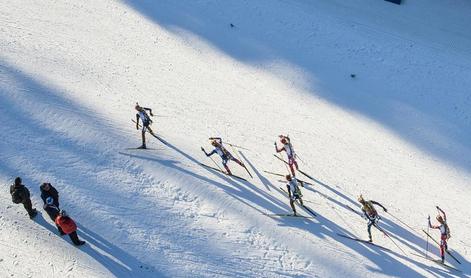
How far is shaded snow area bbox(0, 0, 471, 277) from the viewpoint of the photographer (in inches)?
553

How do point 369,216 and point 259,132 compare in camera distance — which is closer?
point 369,216

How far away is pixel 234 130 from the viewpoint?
18156mm

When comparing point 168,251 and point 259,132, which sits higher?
point 259,132

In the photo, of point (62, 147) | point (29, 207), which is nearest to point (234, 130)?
point (62, 147)

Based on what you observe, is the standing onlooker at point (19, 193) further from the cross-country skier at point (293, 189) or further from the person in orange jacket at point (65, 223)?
the cross-country skier at point (293, 189)

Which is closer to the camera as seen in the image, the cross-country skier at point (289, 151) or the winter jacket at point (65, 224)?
the winter jacket at point (65, 224)

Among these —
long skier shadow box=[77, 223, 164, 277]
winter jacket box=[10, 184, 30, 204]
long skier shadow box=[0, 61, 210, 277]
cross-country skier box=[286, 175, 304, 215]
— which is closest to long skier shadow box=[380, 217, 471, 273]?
cross-country skier box=[286, 175, 304, 215]

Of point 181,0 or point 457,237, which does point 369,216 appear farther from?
point 181,0

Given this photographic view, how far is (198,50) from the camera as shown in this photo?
20.9 m

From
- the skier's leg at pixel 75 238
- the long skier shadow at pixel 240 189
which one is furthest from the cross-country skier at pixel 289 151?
the skier's leg at pixel 75 238

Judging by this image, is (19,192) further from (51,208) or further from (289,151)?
(289,151)

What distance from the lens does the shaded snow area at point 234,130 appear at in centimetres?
1404

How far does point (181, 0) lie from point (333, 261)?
14.9 meters

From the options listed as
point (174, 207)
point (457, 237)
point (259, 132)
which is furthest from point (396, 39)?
point (174, 207)
